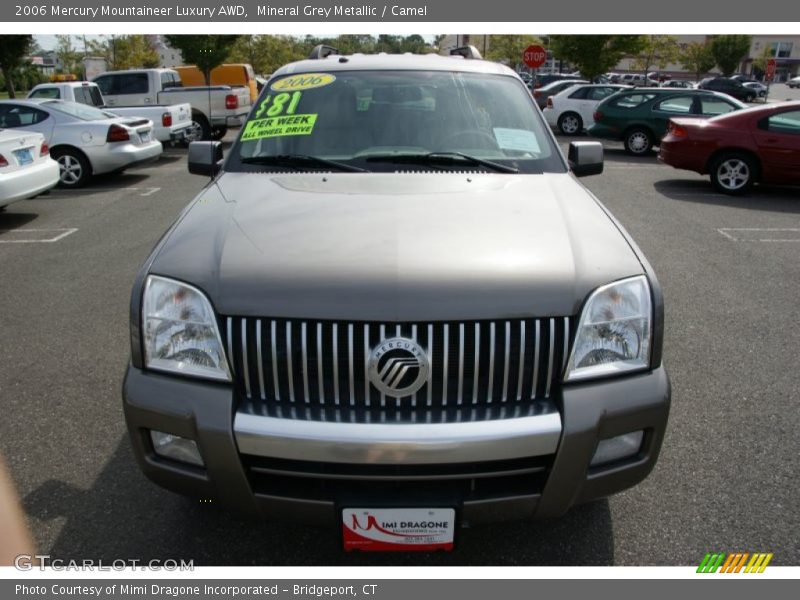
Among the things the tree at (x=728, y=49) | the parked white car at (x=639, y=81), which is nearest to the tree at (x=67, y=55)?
the parked white car at (x=639, y=81)

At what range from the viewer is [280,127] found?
3602mm

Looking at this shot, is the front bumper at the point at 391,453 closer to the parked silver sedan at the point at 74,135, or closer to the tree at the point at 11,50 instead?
the parked silver sedan at the point at 74,135

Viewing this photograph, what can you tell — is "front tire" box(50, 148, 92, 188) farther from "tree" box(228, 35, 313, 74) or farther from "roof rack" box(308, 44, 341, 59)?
"tree" box(228, 35, 313, 74)

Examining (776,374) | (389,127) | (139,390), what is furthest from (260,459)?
(776,374)

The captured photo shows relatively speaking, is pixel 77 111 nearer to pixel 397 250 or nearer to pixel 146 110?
pixel 146 110

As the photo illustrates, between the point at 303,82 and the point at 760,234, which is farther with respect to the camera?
the point at 760,234

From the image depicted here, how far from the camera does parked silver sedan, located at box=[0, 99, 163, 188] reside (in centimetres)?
1166

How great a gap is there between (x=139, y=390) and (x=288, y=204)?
0.98 metres

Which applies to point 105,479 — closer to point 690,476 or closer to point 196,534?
point 196,534

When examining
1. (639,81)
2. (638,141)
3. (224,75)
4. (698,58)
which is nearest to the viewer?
(638,141)

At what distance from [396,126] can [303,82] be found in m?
0.72

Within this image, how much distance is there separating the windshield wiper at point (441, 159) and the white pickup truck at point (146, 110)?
1195 cm

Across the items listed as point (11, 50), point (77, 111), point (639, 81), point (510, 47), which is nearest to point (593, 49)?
point (639, 81)

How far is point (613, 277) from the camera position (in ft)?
7.81
